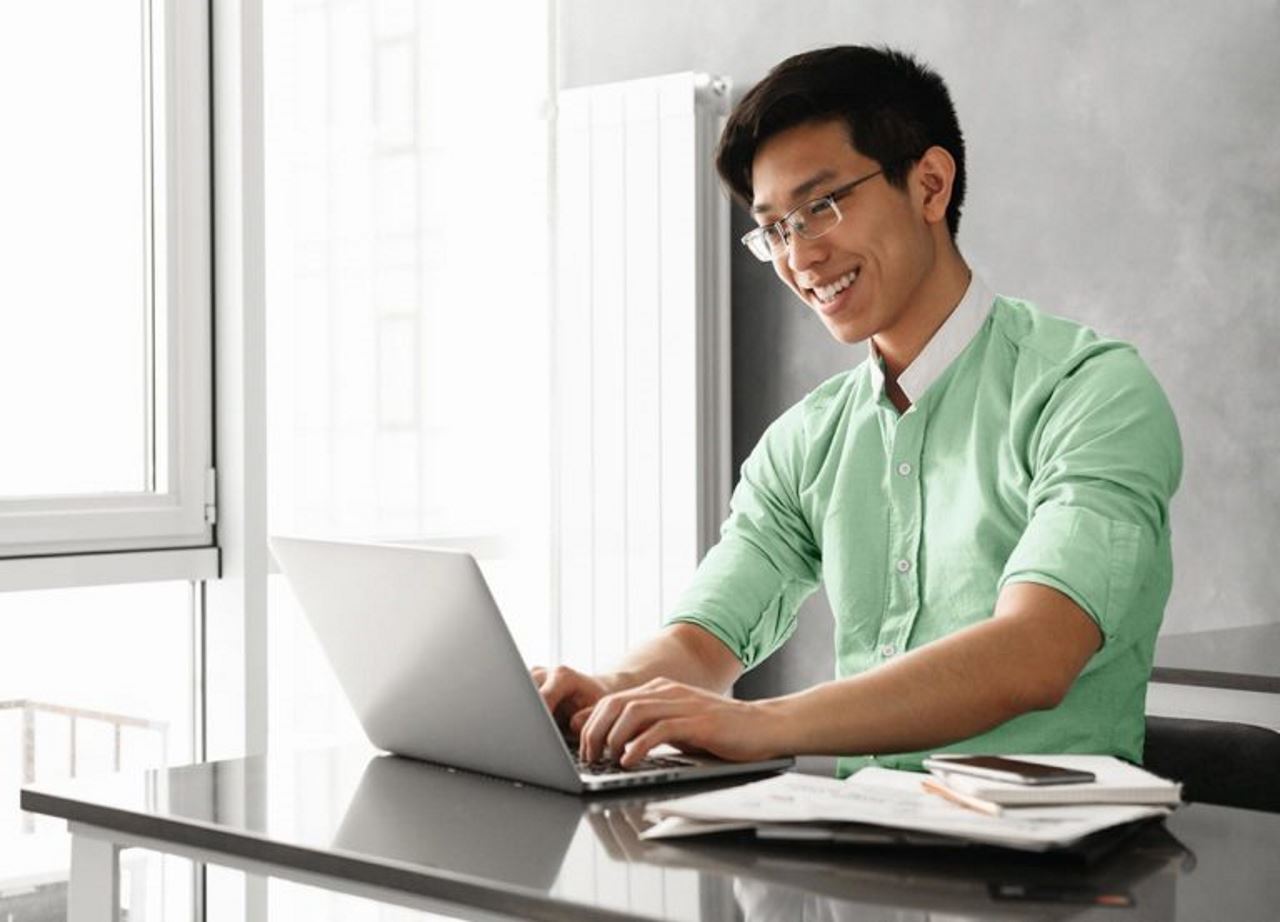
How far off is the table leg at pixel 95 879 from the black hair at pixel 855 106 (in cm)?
100

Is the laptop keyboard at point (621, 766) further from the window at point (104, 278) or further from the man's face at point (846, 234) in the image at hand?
the window at point (104, 278)

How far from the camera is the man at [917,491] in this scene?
155 cm

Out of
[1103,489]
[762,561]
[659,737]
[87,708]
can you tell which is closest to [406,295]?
[87,708]

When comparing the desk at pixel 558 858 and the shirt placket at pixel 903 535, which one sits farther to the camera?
the shirt placket at pixel 903 535

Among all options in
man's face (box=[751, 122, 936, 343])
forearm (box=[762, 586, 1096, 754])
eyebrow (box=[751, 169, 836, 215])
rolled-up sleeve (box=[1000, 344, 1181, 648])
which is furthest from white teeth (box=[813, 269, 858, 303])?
forearm (box=[762, 586, 1096, 754])

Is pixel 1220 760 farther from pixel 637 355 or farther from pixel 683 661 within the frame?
pixel 637 355

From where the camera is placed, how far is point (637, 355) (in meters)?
3.75

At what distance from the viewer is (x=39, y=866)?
9.60 feet

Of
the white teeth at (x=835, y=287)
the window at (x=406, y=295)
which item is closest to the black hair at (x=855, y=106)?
the white teeth at (x=835, y=287)

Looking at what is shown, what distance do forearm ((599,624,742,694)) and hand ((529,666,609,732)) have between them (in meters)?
0.13

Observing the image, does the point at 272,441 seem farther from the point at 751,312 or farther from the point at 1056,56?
the point at 1056,56

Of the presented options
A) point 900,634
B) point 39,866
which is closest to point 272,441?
point 39,866

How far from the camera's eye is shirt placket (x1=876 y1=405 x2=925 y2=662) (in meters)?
1.88

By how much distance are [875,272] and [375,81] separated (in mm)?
1881
